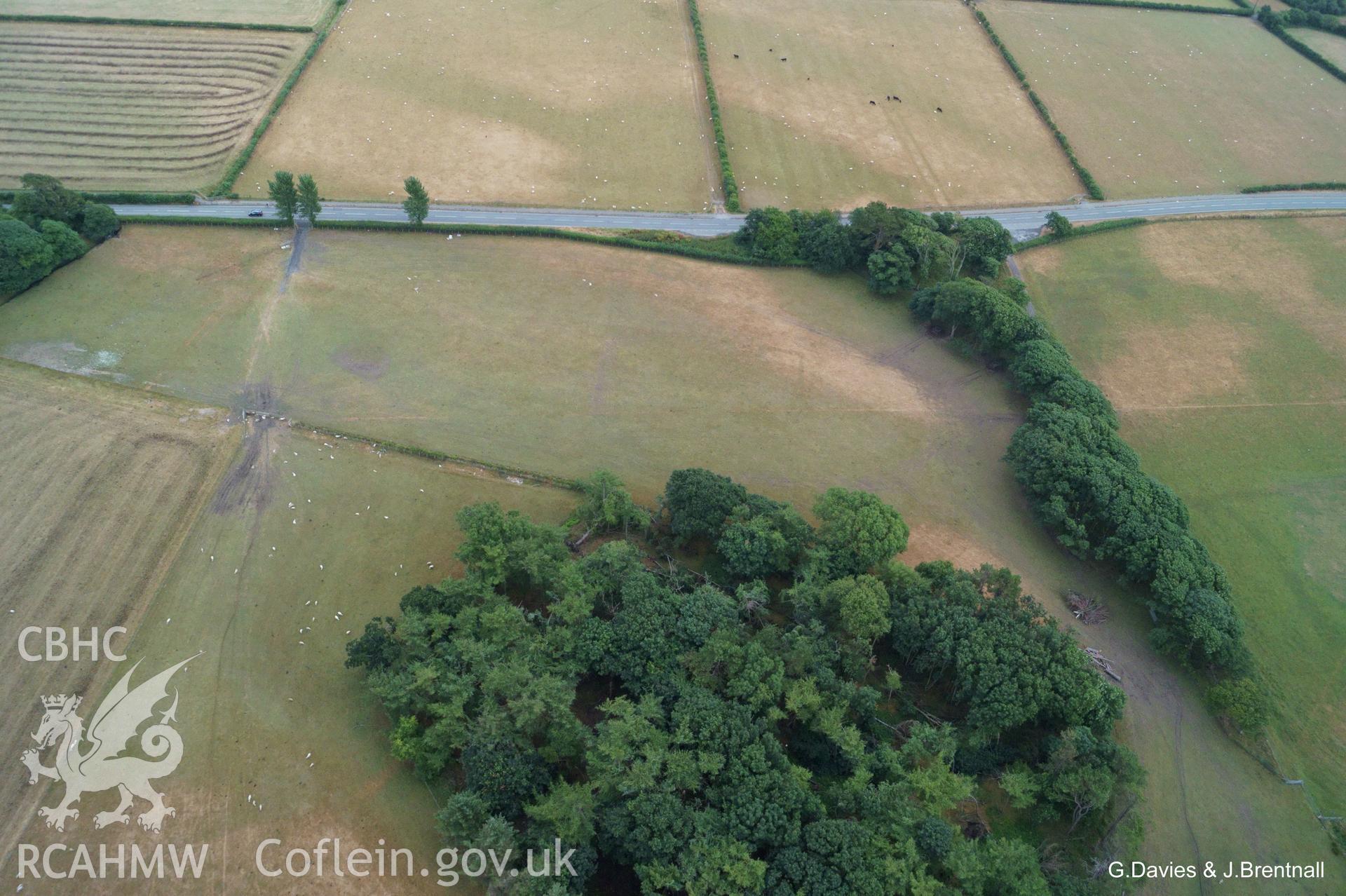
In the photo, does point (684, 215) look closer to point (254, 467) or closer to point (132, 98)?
point (254, 467)

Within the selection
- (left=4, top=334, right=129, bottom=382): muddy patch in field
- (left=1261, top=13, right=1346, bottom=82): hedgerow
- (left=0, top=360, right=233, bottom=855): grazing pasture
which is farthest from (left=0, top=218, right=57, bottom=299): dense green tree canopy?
(left=1261, top=13, right=1346, bottom=82): hedgerow

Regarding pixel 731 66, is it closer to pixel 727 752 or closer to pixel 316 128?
pixel 316 128

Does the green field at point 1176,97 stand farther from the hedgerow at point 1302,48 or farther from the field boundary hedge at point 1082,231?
the field boundary hedge at point 1082,231

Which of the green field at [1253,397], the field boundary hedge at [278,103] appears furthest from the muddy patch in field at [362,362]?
the green field at [1253,397]

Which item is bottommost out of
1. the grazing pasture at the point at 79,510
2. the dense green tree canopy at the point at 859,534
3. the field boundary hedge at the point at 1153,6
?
the grazing pasture at the point at 79,510

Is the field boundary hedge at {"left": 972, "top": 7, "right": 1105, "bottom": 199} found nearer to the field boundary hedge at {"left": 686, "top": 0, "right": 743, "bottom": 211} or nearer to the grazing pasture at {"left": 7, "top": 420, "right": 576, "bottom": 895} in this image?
the field boundary hedge at {"left": 686, "top": 0, "right": 743, "bottom": 211}

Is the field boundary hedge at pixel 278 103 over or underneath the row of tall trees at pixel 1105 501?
over
